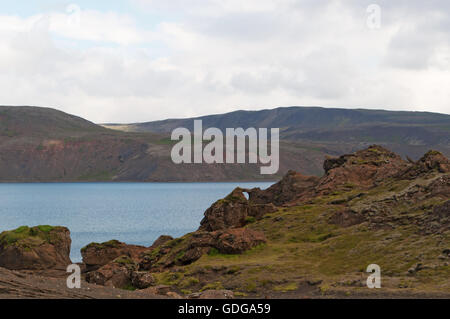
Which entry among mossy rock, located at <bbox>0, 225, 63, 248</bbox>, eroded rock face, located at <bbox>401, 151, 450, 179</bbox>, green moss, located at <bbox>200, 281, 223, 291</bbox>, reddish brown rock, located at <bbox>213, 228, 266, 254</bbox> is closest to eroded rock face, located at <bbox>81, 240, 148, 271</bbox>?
mossy rock, located at <bbox>0, 225, 63, 248</bbox>

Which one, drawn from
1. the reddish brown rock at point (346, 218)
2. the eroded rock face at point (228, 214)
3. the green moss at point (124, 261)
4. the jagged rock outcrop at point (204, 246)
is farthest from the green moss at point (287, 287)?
the eroded rock face at point (228, 214)

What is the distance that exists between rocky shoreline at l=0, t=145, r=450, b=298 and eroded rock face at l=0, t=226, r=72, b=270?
95 millimetres

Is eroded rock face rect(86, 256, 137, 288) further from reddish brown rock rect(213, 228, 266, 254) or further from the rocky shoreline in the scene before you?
reddish brown rock rect(213, 228, 266, 254)

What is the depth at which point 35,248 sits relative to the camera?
54969mm

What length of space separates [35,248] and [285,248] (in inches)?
954

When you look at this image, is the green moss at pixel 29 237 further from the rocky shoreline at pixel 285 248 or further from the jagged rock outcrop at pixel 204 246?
the jagged rock outcrop at pixel 204 246

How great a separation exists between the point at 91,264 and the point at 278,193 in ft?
83.4

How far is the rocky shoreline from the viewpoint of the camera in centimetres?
3579

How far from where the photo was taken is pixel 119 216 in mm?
132125

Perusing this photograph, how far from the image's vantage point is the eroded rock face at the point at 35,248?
53.6 metres

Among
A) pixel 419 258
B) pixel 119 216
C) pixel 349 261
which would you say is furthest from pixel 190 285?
pixel 119 216

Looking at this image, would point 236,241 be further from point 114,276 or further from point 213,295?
point 213,295

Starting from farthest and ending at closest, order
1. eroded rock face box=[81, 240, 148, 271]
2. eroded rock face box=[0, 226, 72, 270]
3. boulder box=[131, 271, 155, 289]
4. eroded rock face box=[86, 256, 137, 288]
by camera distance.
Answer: eroded rock face box=[81, 240, 148, 271], eroded rock face box=[0, 226, 72, 270], eroded rock face box=[86, 256, 137, 288], boulder box=[131, 271, 155, 289]
